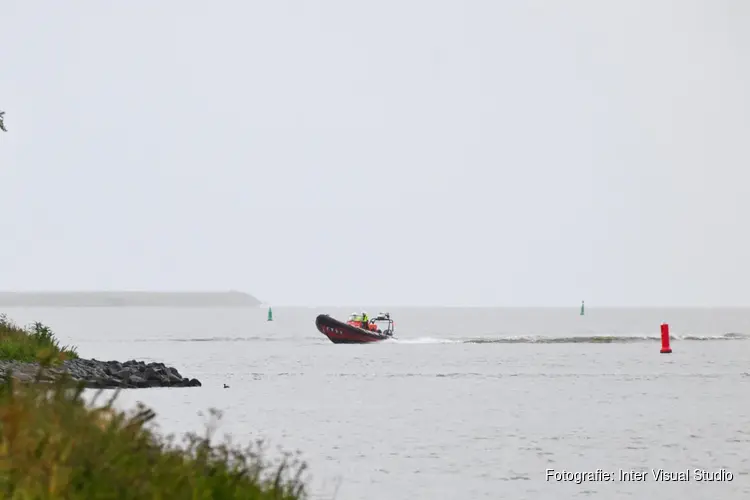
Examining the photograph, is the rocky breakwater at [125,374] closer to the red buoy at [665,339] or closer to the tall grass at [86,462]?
the tall grass at [86,462]

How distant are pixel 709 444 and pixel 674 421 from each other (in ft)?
19.7

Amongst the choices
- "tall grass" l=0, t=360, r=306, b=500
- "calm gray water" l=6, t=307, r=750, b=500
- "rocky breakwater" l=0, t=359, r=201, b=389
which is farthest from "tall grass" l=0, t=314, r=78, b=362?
"tall grass" l=0, t=360, r=306, b=500

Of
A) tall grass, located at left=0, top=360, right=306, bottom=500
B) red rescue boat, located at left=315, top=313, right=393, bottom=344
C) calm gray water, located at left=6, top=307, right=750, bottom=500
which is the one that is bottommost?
calm gray water, located at left=6, top=307, right=750, bottom=500

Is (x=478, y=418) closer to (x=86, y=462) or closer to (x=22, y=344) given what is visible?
(x=22, y=344)

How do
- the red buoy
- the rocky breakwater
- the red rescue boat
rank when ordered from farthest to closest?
1. the red rescue boat
2. the red buoy
3. the rocky breakwater

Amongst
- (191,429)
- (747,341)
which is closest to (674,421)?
(191,429)

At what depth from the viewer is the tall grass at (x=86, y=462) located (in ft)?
27.1

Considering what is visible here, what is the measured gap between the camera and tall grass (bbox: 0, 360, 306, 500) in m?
8.27

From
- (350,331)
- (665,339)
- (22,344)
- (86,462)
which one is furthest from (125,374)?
(350,331)

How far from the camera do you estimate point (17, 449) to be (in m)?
8.91


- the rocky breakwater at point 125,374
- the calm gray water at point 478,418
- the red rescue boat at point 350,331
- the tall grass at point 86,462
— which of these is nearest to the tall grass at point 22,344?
the rocky breakwater at point 125,374

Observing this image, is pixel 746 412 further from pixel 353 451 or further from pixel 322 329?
pixel 322 329

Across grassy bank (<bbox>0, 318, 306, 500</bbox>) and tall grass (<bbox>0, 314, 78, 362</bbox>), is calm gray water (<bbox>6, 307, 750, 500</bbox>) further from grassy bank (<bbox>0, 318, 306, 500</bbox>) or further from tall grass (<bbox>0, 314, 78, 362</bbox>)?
tall grass (<bbox>0, 314, 78, 362</bbox>)

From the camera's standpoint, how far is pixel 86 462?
8.67 m
